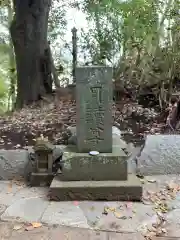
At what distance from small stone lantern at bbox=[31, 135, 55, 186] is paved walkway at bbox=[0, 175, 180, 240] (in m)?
0.19

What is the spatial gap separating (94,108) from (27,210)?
1242 mm

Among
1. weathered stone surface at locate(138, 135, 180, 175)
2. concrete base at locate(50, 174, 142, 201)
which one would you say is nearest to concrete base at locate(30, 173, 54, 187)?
concrete base at locate(50, 174, 142, 201)

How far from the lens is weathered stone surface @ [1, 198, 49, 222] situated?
111 inches

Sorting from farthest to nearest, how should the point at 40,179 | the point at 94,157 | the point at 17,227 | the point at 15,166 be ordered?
the point at 15,166 < the point at 40,179 < the point at 94,157 < the point at 17,227

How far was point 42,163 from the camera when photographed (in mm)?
3650

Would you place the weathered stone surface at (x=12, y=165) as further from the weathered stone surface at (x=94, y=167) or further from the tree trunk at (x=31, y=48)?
the tree trunk at (x=31, y=48)

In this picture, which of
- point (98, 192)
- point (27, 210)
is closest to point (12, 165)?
point (27, 210)

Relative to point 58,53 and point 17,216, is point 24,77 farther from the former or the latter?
point 17,216

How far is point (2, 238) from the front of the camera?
2.48 m

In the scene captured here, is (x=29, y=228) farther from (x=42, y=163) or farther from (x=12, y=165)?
(x=12, y=165)

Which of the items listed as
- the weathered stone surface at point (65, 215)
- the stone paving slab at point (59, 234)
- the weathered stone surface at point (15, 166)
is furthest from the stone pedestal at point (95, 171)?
the stone paving slab at point (59, 234)

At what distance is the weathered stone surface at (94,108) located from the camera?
328cm

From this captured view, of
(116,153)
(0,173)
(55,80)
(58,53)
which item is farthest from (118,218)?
(58,53)

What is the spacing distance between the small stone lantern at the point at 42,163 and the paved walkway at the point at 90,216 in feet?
0.61
